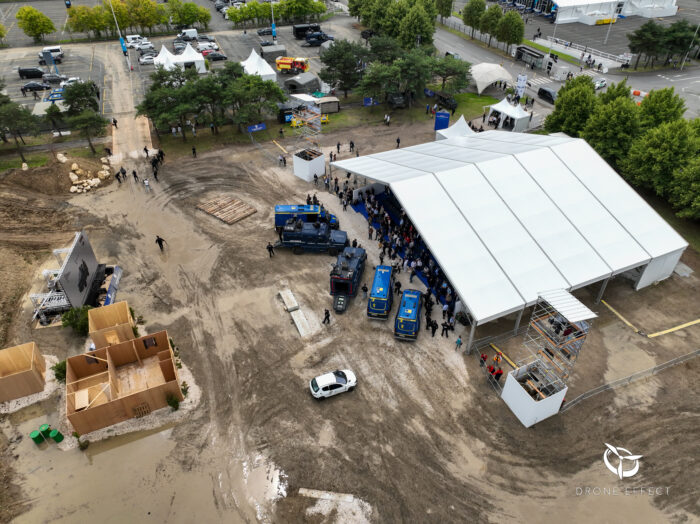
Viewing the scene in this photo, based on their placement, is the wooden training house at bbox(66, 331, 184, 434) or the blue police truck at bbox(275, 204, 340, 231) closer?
the wooden training house at bbox(66, 331, 184, 434)

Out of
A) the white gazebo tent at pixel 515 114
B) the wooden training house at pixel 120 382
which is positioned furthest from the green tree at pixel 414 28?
the wooden training house at pixel 120 382

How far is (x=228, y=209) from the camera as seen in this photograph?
34.9m

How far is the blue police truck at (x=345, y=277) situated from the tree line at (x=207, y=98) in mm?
22862

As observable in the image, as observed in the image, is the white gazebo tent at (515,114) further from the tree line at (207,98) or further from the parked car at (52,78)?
the parked car at (52,78)

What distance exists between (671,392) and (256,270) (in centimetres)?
2390

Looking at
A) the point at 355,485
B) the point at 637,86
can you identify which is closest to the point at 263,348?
the point at 355,485

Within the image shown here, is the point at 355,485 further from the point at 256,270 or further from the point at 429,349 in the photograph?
the point at 256,270

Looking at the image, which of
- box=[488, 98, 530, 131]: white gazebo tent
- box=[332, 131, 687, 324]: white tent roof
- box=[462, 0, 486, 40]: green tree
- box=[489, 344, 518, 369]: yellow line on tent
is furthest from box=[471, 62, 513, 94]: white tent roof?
box=[489, 344, 518, 369]: yellow line on tent

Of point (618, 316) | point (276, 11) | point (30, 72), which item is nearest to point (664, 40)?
point (618, 316)

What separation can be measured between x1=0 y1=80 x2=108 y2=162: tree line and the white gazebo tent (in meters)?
39.1

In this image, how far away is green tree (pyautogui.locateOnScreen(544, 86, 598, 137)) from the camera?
131 feet

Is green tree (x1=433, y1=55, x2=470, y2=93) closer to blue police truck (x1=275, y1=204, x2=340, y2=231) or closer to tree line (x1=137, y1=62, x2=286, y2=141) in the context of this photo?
tree line (x1=137, y1=62, x2=286, y2=141)

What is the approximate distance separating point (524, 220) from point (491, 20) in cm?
5315

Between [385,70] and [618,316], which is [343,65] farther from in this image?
[618,316]
